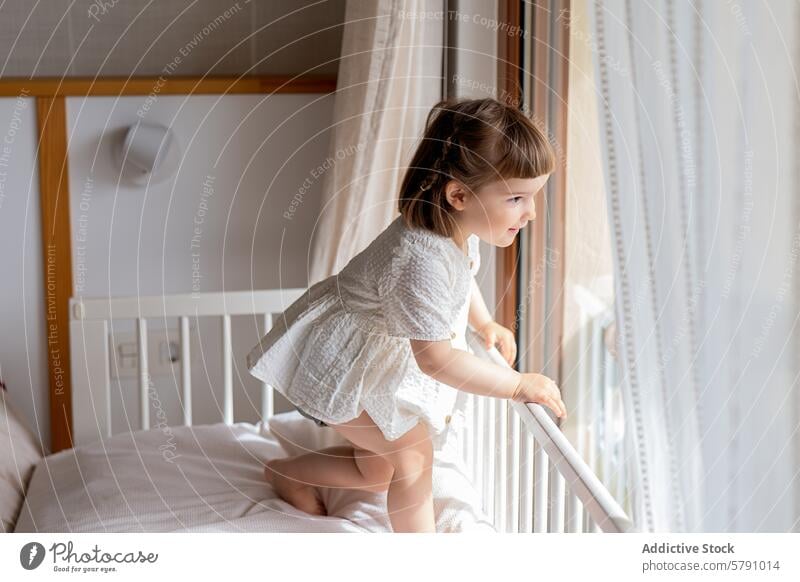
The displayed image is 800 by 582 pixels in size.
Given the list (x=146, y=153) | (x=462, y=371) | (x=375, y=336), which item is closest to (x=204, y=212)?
(x=146, y=153)

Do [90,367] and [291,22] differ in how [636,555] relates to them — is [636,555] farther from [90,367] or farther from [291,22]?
[291,22]

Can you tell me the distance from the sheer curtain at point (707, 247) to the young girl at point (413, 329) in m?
0.14

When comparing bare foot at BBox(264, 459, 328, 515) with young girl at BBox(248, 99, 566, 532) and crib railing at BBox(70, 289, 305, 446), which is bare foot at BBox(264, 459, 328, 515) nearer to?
young girl at BBox(248, 99, 566, 532)

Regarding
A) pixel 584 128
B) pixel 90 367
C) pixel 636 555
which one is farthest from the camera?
pixel 90 367

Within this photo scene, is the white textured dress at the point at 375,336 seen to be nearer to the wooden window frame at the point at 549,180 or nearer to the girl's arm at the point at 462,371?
the girl's arm at the point at 462,371

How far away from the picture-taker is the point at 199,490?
113cm

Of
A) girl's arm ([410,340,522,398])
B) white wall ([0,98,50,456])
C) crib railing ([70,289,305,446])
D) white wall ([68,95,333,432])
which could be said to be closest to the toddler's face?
girl's arm ([410,340,522,398])

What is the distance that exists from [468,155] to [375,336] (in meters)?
0.20

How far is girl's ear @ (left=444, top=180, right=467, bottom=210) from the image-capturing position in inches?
37.2

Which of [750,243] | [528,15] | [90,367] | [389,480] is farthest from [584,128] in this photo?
[90,367]

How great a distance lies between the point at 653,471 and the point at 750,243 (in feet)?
0.83

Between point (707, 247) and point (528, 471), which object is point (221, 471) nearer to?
point (528, 471)

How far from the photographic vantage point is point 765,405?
0.93 m

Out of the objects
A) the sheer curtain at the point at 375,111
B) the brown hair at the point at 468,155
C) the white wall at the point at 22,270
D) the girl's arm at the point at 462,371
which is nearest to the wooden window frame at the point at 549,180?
the sheer curtain at the point at 375,111
